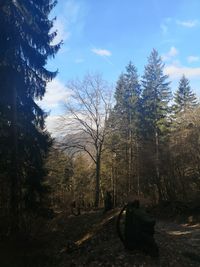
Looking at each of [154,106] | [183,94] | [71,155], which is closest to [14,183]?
[71,155]

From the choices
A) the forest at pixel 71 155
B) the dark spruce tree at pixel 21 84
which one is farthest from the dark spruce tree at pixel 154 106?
the dark spruce tree at pixel 21 84

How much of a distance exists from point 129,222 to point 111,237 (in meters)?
2.43

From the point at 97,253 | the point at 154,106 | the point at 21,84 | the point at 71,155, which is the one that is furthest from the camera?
the point at 154,106

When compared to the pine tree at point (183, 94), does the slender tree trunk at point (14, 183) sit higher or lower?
lower

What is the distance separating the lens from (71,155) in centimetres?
3206

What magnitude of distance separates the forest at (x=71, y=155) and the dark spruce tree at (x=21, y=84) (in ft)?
0.14

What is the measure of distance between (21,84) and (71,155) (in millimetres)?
17277

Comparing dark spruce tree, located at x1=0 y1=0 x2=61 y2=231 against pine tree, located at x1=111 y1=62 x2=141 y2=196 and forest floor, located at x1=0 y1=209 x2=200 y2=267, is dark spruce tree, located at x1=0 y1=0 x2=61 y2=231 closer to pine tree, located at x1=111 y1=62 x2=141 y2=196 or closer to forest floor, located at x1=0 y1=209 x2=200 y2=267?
forest floor, located at x1=0 y1=209 x2=200 y2=267

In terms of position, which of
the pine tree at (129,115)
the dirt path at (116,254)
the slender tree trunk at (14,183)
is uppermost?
the pine tree at (129,115)

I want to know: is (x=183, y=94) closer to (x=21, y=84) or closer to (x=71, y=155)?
(x=71, y=155)

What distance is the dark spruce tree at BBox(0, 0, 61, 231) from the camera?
1427 cm

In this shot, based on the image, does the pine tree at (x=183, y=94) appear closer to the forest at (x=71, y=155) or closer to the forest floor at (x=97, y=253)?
the forest at (x=71, y=155)

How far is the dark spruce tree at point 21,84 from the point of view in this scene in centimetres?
1427

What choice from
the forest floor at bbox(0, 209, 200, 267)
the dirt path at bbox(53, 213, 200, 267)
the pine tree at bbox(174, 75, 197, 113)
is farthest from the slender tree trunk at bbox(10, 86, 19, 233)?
the pine tree at bbox(174, 75, 197, 113)
